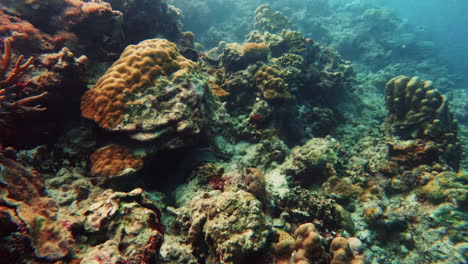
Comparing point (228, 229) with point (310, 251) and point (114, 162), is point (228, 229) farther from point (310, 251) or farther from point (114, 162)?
point (114, 162)

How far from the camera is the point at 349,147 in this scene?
7.83 m

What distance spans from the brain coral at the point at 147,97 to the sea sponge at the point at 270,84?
2.72 m

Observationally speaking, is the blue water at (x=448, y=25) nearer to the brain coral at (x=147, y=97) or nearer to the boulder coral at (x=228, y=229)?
the brain coral at (x=147, y=97)

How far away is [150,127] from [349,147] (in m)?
7.01

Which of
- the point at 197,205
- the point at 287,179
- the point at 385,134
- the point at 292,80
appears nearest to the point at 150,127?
the point at 197,205

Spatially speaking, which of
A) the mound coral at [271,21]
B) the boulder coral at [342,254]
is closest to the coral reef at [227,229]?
the boulder coral at [342,254]

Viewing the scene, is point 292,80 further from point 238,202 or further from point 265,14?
point 265,14

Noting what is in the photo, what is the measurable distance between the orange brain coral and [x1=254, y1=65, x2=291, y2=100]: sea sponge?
110 inches

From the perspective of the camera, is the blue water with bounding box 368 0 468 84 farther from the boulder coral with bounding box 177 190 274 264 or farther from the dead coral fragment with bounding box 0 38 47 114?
the dead coral fragment with bounding box 0 38 47 114

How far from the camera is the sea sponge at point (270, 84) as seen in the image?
6844mm

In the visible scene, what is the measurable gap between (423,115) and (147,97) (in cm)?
888

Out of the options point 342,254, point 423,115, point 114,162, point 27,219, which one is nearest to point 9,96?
point 114,162

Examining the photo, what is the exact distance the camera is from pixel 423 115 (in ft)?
24.2

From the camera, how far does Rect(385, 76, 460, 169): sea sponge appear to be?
A: 6.91m
